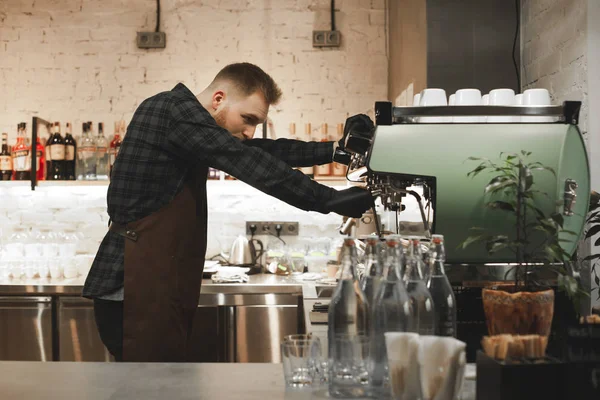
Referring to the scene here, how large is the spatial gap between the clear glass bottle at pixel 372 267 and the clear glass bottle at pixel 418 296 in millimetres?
62

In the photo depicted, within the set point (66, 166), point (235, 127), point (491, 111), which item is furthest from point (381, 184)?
point (66, 166)

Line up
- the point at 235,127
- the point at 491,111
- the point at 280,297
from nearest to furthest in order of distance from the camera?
the point at 491,111, the point at 235,127, the point at 280,297

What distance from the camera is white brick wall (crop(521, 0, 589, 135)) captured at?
95.2 inches

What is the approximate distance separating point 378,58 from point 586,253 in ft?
8.51

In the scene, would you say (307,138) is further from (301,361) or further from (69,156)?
(301,361)

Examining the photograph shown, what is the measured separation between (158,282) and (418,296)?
3.79 feet

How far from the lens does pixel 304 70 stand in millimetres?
4676

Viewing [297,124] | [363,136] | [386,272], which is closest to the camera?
[386,272]

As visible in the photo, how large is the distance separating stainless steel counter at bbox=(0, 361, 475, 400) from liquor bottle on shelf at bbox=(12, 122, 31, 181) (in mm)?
3223

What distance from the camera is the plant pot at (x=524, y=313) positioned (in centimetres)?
121

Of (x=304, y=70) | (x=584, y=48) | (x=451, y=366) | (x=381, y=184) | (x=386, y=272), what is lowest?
(x=451, y=366)

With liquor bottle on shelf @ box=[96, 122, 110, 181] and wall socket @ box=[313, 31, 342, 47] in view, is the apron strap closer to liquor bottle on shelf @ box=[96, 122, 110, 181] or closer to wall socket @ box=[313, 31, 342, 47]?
liquor bottle on shelf @ box=[96, 122, 110, 181]

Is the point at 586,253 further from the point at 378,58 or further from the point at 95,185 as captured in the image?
the point at 95,185

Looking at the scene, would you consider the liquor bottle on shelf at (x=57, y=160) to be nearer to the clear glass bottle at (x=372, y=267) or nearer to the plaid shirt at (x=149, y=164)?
the plaid shirt at (x=149, y=164)
